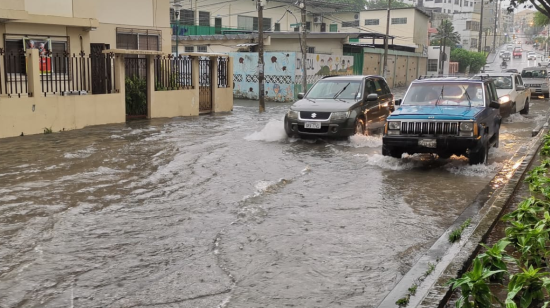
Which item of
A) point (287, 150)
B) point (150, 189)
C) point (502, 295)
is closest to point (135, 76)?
point (287, 150)

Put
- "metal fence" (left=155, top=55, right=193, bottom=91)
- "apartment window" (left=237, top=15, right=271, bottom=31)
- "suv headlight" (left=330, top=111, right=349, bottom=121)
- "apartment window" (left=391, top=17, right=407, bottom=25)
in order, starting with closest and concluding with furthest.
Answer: "suv headlight" (left=330, top=111, right=349, bottom=121), "metal fence" (left=155, top=55, right=193, bottom=91), "apartment window" (left=237, top=15, right=271, bottom=31), "apartment window" (left=391, top=17, right=407, bottom=25)

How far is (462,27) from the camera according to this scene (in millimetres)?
108312

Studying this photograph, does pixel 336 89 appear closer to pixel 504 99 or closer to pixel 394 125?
pixel 394 125

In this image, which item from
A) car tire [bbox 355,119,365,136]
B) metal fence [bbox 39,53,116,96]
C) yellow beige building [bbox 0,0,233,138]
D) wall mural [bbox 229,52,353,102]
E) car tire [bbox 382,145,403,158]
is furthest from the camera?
wall mural [bbox 229,52,353,102]

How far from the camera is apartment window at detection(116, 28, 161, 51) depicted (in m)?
20.9

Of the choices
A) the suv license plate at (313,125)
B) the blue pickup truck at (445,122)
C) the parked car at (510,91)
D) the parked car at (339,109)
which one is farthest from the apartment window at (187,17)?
the blue pickup truck at (445,122)

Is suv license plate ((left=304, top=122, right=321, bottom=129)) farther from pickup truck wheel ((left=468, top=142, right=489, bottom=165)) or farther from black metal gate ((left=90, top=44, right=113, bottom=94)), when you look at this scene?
black metal gate ((left=90, top=44, right=113, bottom=94))

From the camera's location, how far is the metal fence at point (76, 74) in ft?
54.0

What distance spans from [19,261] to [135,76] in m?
14.4

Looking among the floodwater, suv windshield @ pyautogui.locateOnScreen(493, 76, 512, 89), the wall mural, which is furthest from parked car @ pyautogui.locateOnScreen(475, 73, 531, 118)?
the wall mural

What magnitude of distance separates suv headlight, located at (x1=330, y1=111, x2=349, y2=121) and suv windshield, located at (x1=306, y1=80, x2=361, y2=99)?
41.7 inches

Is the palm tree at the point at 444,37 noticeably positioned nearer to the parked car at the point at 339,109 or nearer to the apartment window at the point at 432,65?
the apartment window at the point at 432,65

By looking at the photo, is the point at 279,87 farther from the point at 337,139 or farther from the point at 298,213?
the point at 298,213

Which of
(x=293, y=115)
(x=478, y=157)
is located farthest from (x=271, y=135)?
(x=478, y=157)
